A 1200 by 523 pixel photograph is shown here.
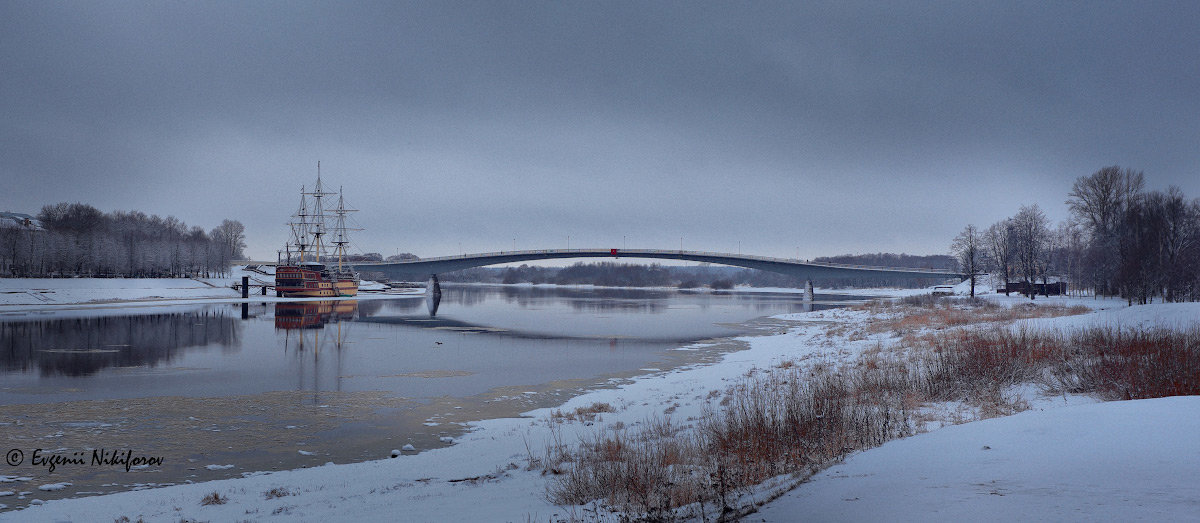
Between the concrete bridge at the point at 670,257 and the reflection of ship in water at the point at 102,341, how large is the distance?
59.0m

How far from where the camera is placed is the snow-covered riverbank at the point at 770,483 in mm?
4500

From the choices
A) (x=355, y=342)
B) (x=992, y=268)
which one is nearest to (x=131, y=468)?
(x=355, y=342)

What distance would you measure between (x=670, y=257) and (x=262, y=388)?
9727 cm

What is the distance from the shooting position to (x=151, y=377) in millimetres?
20406

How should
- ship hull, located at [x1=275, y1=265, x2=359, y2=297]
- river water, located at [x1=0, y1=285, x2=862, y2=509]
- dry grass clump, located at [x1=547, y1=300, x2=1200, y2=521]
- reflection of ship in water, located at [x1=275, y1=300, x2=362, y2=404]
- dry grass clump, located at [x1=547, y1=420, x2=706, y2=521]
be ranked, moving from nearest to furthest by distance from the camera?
dry grass clump, located at [x1=547, y1=420, x2=706, y2=521] → dry grass clump, located at [x1=547, y1=300, x2=1200, y2=521] → river water, located at [x1=0, y1=285, x2=862, y2=509] → reflection of ship in water, located at [x1=275, y1=300, x2=362, y2=404] → ship hull, located at [x1=275, y1=265, x2=359, y2=297]

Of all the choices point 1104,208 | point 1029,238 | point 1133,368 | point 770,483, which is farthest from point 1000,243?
point 770,483

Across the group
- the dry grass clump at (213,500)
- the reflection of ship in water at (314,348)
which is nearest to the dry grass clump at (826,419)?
the dry grass clump at (213,500)

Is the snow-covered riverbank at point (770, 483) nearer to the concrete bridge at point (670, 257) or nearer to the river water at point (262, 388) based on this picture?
the river water at point (262, 388)

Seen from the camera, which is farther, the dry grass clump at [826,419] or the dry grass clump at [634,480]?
the dry grass clump at [826,419]

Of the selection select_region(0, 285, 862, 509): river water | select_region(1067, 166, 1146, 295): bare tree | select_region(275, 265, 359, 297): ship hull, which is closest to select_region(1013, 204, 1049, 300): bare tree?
select_region(1067, 166, 1146, 295): bare tree

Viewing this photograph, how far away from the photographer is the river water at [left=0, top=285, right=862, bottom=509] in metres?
11.5

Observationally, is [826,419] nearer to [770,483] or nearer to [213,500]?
[770,483]

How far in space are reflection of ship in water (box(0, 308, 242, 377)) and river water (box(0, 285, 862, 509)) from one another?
0.16m

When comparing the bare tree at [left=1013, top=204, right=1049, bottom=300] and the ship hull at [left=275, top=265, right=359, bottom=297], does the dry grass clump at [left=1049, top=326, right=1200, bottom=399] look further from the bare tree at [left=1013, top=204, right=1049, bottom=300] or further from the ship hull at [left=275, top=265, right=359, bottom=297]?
the ship hull at [left=275, top=265, right=359, bottom=297]
